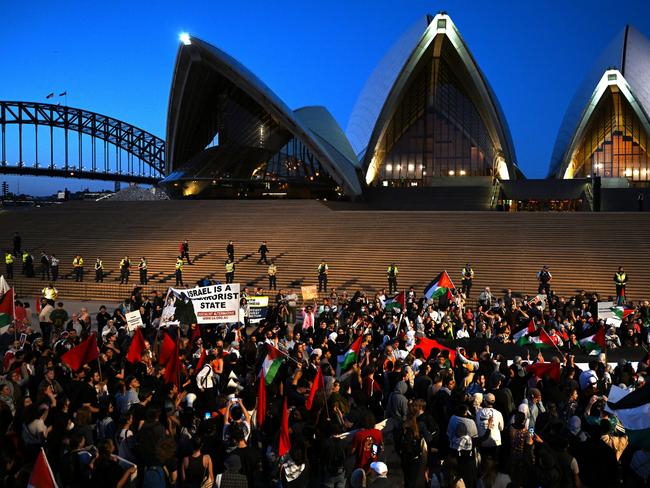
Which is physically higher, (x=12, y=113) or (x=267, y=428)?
(x=12, y=113)

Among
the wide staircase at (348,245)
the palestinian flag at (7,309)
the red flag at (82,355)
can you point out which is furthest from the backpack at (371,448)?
the wide staircase at (348,245)

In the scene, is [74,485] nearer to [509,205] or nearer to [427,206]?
[427,206]

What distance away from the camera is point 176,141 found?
136 feet

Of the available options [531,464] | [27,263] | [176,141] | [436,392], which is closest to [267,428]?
[436,392]

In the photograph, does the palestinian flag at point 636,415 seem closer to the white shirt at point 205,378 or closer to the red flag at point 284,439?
the red flag at point 284,439

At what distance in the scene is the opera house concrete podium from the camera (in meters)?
35.2

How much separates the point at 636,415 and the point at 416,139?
41.8m

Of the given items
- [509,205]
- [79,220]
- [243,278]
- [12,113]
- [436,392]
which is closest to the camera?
[436,392]

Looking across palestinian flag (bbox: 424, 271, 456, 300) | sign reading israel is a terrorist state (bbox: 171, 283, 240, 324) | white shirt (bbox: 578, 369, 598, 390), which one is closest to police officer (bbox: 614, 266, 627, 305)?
palestinian flag (bbox: 424, 271, 456, 300)

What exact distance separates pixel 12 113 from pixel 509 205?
5019 cm

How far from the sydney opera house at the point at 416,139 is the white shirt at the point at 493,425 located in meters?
30.5

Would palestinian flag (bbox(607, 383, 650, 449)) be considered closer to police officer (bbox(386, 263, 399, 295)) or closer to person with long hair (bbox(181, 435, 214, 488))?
person with long hair (bbox(181, 435, 214, 488))

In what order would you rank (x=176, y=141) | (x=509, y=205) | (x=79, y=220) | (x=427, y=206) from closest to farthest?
1. (x=79, y=220)
2. (x=427, y=206)
3. (x=509, y=205)
4. (x=176, y=141)

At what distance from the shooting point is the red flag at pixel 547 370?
638 centimetres
